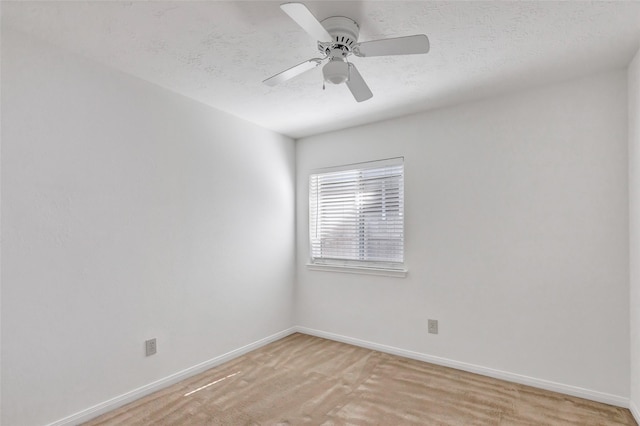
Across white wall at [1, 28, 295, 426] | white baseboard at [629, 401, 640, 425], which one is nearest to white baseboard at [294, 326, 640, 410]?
white baseboard at [629, 401, 640, 425]

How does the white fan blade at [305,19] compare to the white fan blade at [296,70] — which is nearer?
the white fan blade at [305,19]

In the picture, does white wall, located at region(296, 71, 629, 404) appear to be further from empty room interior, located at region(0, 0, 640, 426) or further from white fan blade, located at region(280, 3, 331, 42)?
white fan blade, located at region(280, 3, 331, 42)

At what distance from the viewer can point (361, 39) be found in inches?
82.0

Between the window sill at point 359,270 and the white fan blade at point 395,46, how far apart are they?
2.18 m

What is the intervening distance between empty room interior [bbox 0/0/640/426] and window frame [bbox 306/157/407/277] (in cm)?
3

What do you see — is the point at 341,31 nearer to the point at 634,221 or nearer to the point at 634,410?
the point at 634,221

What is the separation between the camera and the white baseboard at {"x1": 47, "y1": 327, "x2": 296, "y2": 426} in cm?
223

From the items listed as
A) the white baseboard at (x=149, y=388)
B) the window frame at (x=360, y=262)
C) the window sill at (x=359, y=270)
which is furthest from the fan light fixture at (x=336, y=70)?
the white baseboard at (x=149, y=388)

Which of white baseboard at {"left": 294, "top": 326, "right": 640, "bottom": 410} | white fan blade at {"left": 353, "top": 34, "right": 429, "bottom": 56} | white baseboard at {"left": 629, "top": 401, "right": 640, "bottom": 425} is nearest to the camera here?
white fan blade at {"left": 353, "top": 34, "right": 429, "bottom": 56}

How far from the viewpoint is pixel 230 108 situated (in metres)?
3.24

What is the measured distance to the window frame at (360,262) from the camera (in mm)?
3463

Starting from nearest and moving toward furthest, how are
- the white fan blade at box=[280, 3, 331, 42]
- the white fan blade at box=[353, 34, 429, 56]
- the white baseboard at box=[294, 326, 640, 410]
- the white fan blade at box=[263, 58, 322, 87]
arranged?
1. the white fan blade at box=[280, 3, 331, 42]
2. the white fan blade at box=[353, 34, 429, 56]
3. the white fan blade at box=[263, 58, 322, 87]
4. the white baseboard at box=[294, 326, 640, 410]

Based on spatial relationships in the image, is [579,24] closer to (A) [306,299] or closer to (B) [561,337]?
(B) [561,337]

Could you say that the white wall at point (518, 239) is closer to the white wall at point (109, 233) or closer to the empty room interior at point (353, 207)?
the empty room interior at point (353, 207)
